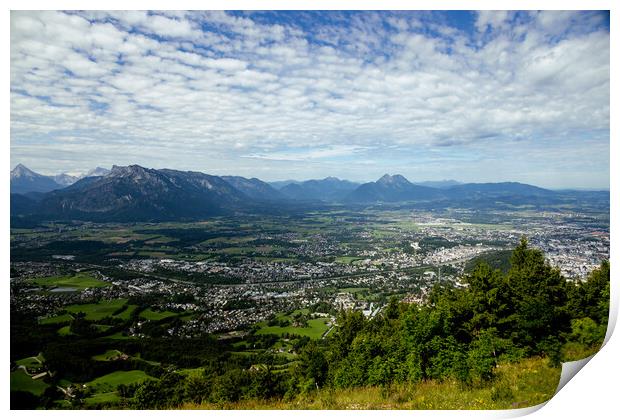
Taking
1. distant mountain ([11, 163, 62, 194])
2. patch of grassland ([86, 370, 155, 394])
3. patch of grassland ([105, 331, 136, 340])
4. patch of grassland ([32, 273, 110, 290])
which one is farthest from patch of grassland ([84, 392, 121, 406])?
patch of grassland ([32, 273, 110, 290])

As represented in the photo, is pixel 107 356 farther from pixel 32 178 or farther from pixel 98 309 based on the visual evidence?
pixel 32 178

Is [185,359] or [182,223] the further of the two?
[182,223]

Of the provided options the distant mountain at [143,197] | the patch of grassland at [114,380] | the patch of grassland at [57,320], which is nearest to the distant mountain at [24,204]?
the distant mountain at [143,197]

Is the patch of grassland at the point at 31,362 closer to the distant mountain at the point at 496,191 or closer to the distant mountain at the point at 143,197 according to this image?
the distant mountain at the point at 143,197

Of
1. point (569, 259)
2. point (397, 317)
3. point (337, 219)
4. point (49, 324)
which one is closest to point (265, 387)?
point (397, 317)

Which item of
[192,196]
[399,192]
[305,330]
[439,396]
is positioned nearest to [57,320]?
[305,330]

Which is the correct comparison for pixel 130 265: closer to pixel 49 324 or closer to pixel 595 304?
pixel 49 324
